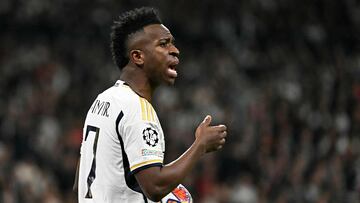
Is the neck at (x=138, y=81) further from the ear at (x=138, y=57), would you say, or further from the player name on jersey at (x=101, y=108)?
the player name on jersey at (x=101, y=108)

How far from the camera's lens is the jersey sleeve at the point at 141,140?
13.1 ft

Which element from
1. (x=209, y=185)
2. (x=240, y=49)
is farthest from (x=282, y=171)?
(x=240, y=49)

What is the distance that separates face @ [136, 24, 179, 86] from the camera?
4.25m

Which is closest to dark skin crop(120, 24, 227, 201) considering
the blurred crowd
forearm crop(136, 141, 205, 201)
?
forearm crop(136, 141, 205, 201)

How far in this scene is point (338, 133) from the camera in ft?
41.1

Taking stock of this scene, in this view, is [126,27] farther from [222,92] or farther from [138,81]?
[222,92]

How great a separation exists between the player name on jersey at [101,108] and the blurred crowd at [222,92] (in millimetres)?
6432

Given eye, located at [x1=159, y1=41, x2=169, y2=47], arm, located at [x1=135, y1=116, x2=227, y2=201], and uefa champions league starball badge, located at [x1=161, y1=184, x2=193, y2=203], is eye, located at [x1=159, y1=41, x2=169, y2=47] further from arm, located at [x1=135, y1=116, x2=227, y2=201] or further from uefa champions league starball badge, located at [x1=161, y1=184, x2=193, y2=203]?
uefa champions league starball badge, located at [x1=161, y1=184, x2=193, y2=203]

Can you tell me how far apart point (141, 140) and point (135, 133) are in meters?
0.04

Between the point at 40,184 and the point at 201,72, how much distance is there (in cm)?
476

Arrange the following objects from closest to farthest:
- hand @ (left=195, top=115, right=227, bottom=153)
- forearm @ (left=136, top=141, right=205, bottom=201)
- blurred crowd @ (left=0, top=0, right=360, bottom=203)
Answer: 1. forearm @ (left=136, top=141, right=205, bottom=201)
2. hand @ (left=195, top=115, right=227, bottom=153)
3. blurred crowd @ (left=0, top=0, right=360, bottom=203)

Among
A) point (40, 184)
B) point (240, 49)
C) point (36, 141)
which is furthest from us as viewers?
point (240, 49)

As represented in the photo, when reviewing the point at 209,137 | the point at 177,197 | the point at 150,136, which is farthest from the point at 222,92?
the point at 150,136

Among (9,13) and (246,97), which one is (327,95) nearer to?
(246,97)
